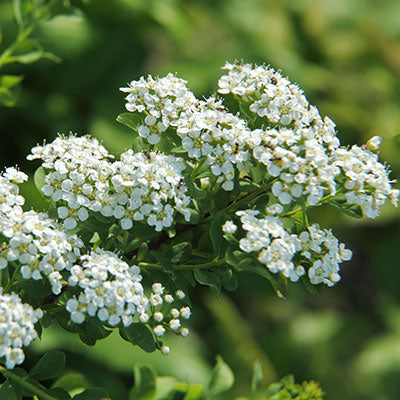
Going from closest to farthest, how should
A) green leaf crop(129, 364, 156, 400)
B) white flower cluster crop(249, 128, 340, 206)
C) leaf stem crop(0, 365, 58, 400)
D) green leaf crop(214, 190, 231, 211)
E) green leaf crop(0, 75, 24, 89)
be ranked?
1. white flower cluster crop(249, 128, 340, 206)
2. leaf stem crop(0, 365, 58, 400)
3. green leaf crop(214, 190, 231, 211)
4. green leaf crop(129, 364, 156, 400)
5. green leaf crop(0, 75, 24, 89)

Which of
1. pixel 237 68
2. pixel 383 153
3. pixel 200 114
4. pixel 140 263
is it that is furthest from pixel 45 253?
pixel 383 153

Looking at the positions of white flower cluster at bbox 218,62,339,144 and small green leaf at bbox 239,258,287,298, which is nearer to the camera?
small green leaf at bbox 239,258,287,298

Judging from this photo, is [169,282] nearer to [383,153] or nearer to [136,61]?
[136,61]

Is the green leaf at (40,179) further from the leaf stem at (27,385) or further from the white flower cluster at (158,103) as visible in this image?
the leaf stem at (27,385)

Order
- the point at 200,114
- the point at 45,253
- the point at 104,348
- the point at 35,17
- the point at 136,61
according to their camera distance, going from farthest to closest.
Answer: the point at 136,61, the point at 104,348, the point at 35,17, the point at 200,114, the point at 45,253

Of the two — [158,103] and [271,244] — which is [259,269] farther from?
[158,103]

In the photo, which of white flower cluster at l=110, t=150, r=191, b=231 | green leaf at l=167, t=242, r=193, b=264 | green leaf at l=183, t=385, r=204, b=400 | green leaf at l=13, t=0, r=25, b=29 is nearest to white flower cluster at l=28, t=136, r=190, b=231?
white flower cluster at l=110, t=150, r=191, b=231

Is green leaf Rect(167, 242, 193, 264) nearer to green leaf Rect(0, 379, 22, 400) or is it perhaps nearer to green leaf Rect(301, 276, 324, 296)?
green leaf Rect(301, 276, 324, 296)

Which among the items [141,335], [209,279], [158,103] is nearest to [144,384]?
[141,335]
